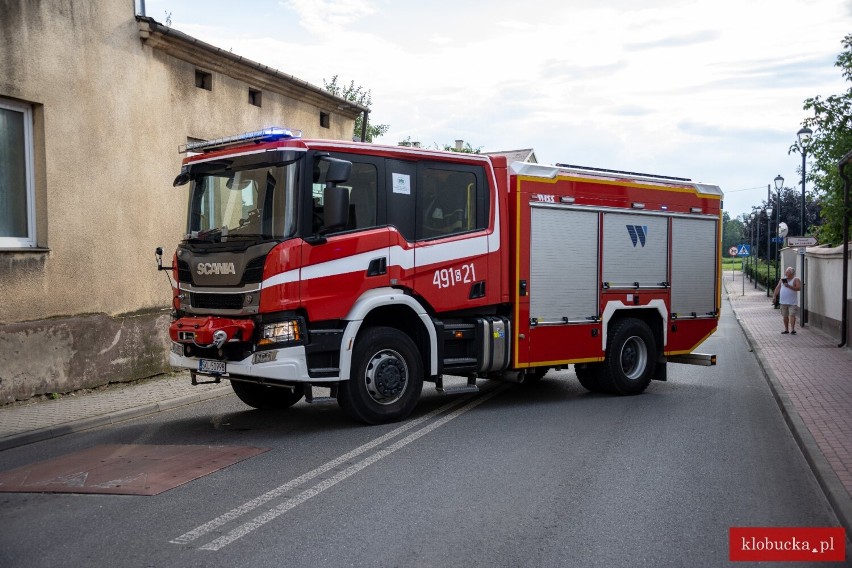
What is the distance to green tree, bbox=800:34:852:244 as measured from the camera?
19984 mm

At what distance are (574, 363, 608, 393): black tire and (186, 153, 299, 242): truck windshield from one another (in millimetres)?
4940

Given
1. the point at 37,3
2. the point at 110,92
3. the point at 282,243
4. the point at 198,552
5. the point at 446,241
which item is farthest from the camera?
the point at 110,92

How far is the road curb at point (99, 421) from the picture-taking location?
802cm

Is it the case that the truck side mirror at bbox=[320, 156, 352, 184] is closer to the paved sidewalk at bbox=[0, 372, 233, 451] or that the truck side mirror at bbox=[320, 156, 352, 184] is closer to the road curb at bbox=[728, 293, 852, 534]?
the paved sidewalk at bbox=[0, 372, 233, 451]

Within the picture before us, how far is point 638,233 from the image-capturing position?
11.2 meters

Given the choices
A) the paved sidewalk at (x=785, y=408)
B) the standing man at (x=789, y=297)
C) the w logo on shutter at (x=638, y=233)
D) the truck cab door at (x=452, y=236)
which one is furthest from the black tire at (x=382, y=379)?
the standing man at (x=789, y=297)

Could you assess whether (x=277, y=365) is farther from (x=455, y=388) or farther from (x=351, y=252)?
(x=455, y=388)

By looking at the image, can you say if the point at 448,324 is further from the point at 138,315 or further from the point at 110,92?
the point at 110,92

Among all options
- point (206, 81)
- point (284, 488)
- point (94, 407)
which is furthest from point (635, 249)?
point (206, 81)

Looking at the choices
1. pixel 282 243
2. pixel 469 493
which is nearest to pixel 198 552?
pixel 469 493

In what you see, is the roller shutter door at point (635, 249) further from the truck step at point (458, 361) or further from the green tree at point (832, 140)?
the green tree at point (832, 140)

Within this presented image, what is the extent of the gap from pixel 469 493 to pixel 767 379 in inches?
340

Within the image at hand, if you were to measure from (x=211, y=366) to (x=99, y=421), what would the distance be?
5.71 ft

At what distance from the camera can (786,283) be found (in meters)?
21.1
